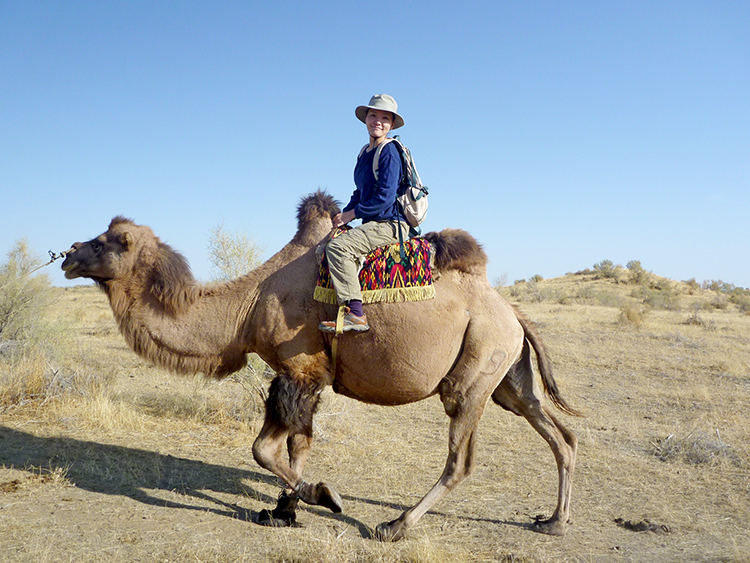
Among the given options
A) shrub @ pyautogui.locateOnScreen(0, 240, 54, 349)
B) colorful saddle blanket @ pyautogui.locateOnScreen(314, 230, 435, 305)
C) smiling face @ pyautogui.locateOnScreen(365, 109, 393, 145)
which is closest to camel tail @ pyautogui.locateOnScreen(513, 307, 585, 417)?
colorful saddle blanket @ pyautogui.locateOnScreen(314, 230, 435, 305)

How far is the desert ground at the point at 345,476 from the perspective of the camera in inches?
184

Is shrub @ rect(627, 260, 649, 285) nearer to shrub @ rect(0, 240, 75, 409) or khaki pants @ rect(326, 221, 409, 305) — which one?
shrub @ rect(0, 240, 75, 409)

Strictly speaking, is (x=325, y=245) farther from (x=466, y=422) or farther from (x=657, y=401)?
(x=657, y=401)

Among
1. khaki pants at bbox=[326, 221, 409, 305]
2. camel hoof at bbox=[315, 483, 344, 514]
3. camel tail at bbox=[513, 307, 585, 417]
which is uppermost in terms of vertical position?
khaki pants at bbox=[326, 221, 409, 305]

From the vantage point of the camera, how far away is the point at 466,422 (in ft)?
17.5

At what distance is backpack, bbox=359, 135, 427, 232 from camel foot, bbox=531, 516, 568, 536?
297 centimetres

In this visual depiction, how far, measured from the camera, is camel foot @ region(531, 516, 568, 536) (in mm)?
5234

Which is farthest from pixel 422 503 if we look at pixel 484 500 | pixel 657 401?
pixel 657 401

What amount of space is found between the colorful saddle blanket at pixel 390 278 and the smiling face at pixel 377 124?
1026mm

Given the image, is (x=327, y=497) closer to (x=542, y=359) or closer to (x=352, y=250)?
(x=352, y=250)

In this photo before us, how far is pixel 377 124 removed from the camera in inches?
213

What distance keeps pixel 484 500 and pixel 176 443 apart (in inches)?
155

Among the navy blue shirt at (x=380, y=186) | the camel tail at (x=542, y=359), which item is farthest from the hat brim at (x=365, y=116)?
the camel tail at (x=542, y=359)

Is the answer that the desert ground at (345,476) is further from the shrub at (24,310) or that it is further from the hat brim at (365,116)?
the hat brim at (365,116)
